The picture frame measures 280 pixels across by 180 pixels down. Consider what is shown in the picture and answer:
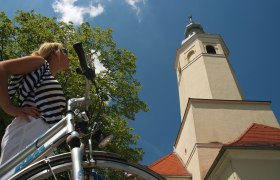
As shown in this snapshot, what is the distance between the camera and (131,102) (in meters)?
13.5

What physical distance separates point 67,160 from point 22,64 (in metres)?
1.15

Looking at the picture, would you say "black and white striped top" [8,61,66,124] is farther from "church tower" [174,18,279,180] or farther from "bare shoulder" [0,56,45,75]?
"church tower" [174,18,279,180]

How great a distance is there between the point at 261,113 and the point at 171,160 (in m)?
7.02

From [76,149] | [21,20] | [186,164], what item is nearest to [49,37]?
[21,20]

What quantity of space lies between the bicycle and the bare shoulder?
67 centimetres

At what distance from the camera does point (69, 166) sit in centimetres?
232

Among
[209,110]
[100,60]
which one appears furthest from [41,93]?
[209,110]

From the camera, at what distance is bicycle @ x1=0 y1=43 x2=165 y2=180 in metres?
2.27

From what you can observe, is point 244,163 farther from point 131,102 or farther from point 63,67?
point 63,67

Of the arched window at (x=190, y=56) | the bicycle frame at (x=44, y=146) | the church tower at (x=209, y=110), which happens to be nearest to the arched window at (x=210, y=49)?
the church tower at (x=209, y=110)

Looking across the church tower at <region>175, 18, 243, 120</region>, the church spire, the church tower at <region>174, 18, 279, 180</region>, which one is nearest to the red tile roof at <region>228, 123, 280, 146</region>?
the church tower at <region>174, 18, 279, 180</region>

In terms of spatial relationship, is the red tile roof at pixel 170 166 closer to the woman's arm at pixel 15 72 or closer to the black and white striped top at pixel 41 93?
the black and white striped top at pixel 41 93

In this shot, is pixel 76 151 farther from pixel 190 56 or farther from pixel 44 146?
pixel 190 56

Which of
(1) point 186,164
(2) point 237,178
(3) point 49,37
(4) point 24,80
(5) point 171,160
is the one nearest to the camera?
(4) point 24,80
